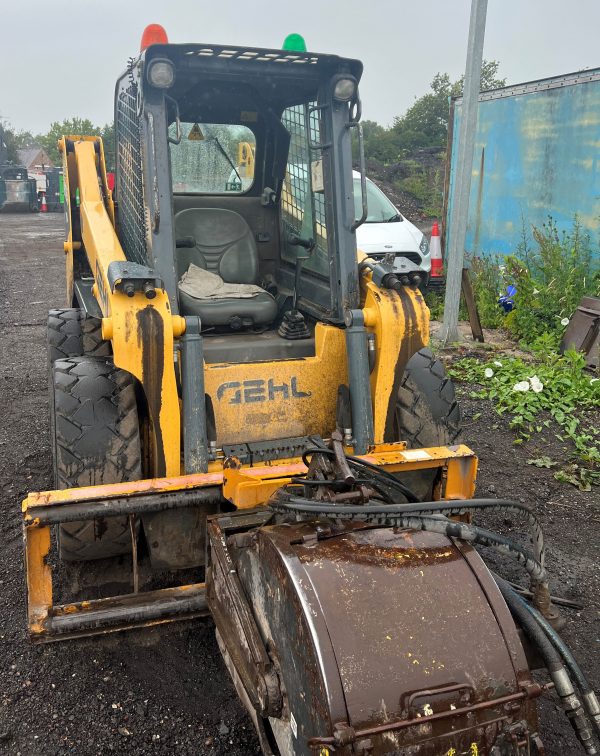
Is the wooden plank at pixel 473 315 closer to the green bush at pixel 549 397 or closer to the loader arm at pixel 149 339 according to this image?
the green bush at pixel 549 397

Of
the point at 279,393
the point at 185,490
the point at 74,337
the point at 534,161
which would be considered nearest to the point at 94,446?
the point at 185,490

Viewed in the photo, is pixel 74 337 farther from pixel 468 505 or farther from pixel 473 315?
pixel 473 315

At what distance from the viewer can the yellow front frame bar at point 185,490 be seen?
2.63m

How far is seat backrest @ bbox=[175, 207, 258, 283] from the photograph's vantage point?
13.4 ft

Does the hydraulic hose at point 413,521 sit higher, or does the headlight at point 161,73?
the headlight at point 161,73

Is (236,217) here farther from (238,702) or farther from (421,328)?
(238,702)

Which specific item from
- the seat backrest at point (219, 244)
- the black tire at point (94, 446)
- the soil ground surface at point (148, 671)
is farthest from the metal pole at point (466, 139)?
the black tire at point (94, 446)

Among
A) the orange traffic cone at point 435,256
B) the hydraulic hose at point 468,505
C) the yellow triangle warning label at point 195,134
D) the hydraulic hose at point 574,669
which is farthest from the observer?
the orange traffic cone at point 435,256

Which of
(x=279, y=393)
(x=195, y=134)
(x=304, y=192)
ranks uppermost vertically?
(x=195, y=134)

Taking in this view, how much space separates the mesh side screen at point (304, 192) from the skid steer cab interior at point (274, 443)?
21mm

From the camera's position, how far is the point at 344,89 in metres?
3.41

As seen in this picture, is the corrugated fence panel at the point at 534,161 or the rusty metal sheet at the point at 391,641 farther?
the corrugated fence panel at the point at 534,161

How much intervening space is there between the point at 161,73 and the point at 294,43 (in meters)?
0.75

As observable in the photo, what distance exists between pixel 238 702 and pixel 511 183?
836cm
